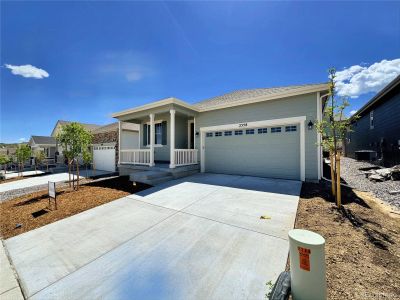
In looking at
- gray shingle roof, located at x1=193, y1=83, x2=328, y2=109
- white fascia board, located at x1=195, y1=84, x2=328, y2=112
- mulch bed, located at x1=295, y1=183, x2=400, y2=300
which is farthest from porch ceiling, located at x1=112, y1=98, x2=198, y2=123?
mulch bed, located at x1=295, y1=183, x2=400, y2=300

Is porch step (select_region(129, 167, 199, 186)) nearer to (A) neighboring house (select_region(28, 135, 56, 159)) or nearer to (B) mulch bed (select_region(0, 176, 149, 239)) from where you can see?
(B) mulch bed (select_region(0, 176, 149, 239))

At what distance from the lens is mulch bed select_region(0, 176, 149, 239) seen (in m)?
4.32

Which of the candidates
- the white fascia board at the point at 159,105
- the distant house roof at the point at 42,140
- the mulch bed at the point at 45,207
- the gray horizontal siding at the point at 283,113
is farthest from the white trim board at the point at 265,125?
the distant house roof at the point at 42,140

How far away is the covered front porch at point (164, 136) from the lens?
357 inches

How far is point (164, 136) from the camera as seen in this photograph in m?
12.3

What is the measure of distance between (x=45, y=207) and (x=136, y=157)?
5706 mm

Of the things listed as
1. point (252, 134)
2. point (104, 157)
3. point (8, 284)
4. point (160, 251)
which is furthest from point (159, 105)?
point (104, 157)

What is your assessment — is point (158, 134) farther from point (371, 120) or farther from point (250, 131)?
point (371, 120)

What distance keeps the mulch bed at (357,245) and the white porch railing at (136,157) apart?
328 inches

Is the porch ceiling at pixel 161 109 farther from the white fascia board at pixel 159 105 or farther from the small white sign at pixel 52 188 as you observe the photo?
the small white sign at pixel 52 188

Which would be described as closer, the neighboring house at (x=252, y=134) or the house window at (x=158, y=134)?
the neighboring house at (x=252, y=134)

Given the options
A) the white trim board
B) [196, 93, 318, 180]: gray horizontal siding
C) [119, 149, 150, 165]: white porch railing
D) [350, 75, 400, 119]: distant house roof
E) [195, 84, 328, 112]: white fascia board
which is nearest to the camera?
[195, 84, 328, 112]: white fascia board

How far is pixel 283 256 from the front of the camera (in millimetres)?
2629

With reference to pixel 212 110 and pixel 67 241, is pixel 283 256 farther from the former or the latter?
pixel 212 110
